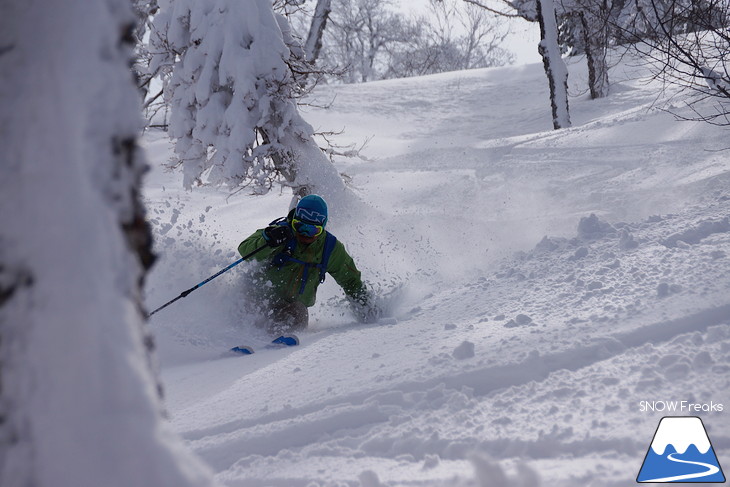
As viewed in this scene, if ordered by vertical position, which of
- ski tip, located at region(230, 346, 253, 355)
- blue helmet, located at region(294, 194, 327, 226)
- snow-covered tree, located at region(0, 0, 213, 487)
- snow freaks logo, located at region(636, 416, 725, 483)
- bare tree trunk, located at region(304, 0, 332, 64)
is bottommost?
ski tip, located at region(230, 346, 253, 355)

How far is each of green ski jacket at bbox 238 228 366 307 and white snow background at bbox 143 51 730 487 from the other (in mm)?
371

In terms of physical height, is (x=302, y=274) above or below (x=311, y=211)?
below

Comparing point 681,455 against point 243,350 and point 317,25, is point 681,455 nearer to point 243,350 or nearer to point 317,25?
point 243,350

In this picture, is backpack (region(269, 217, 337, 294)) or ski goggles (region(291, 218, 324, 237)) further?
backpack (region(269, 217, 337, 294))

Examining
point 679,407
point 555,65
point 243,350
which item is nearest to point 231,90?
point 243,350

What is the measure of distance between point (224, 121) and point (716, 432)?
7031 mm

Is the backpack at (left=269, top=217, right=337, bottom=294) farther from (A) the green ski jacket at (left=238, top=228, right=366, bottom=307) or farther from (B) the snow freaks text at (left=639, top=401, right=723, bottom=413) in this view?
(B) the snow freaks text at (left=639, top=401, right=723, bottom=413)

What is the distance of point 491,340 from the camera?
138 inches

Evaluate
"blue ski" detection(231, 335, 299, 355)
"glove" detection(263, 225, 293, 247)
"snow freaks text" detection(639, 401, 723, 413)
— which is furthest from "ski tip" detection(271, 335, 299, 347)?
"snow freaks text" detection(639, 401, 723, 413)

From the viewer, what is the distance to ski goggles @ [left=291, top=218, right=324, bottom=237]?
534 cm

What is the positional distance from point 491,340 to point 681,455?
4.59 ft

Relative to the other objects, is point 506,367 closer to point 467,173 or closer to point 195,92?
point 195,92

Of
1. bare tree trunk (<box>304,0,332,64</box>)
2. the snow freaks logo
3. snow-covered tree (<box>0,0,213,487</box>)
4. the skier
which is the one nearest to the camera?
snow-covered tree (<box>0,0,213,487</box>)

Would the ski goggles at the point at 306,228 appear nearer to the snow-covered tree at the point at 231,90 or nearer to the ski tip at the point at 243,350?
the ski tip at the point at 243,350
